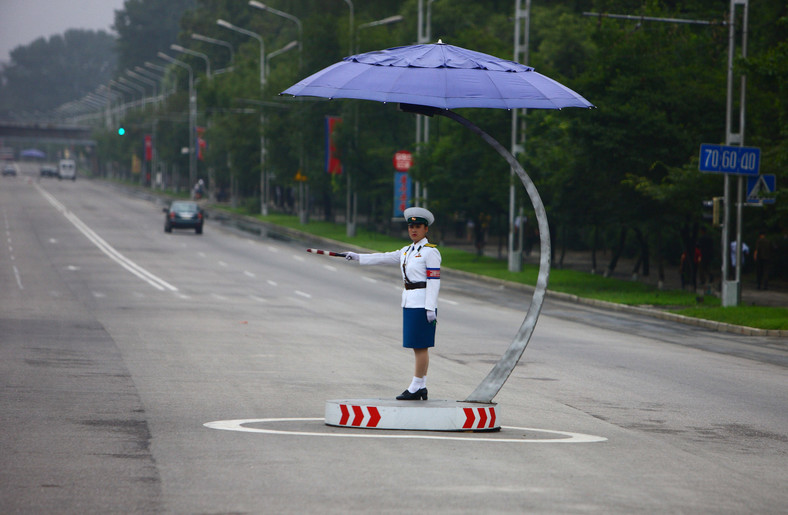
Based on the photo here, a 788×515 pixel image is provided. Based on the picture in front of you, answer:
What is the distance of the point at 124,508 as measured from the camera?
7.45 m

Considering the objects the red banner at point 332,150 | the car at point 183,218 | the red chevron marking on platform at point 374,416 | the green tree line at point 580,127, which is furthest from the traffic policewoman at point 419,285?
the car at point 183,218

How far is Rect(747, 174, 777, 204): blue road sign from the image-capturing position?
90.9 ft

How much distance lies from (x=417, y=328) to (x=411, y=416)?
78 centimetres

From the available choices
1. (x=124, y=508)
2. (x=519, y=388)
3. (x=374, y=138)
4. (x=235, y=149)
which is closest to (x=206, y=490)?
(x=124, y=508)

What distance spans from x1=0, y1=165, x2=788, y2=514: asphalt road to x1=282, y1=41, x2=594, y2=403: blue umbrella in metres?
1.41

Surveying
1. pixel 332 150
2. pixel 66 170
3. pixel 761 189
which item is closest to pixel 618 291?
pixel 761 189

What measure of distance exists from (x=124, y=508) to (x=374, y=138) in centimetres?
5210

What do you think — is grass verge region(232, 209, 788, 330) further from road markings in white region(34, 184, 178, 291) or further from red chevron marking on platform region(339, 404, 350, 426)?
red chevron marking on platform region(339, 404, 350, 426)

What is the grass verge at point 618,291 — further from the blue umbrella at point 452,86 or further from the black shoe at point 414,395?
the black shoe at point 414,395

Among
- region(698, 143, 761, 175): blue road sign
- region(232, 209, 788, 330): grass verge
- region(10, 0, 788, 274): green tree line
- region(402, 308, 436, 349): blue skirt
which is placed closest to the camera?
region(402, 308, 436, 349): blue skirt

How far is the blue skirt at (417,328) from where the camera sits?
10727mm

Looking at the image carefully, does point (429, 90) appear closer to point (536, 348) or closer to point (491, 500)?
point (491, 500)

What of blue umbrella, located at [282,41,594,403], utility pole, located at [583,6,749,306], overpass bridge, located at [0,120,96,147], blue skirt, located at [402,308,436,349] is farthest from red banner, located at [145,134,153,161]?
blue skirt, located at [402,308,436,349]

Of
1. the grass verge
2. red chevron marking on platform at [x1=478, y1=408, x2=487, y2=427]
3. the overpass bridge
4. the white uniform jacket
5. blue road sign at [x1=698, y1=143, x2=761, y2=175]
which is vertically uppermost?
the overpass bridge
